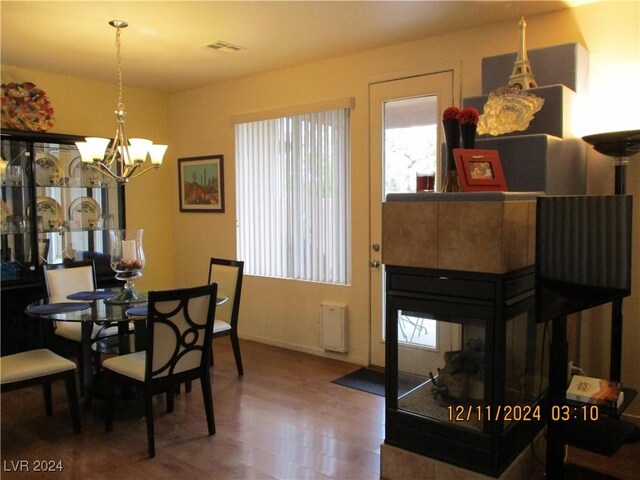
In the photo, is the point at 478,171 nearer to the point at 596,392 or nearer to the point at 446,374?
the point at 446,374

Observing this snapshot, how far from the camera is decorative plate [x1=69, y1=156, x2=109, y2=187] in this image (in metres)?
4.79

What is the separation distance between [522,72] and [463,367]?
5.54 feet

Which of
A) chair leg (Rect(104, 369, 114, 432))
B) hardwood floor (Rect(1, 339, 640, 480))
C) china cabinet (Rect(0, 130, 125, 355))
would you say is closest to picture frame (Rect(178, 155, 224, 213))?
china cabinet (Rect(0, 130, 125, 355))

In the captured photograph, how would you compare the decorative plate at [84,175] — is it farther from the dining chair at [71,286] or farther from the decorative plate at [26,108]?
the dining chair at [71,286]

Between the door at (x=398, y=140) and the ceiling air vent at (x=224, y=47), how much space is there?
111 cm

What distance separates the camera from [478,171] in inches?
93.0

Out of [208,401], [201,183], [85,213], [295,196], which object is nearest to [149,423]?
[208,401]

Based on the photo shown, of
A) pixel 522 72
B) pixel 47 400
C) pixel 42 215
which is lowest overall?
pixel 47 400

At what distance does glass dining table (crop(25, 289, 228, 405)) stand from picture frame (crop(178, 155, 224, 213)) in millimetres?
1856

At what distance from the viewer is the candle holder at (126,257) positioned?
3379mm

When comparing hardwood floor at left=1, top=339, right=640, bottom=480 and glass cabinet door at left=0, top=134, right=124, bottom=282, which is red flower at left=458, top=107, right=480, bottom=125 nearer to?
hardwood floor at left=1, top=339, right=640, bottom=480

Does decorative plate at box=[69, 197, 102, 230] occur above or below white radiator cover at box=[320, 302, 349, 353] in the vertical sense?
above

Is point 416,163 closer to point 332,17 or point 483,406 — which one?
point 332,17

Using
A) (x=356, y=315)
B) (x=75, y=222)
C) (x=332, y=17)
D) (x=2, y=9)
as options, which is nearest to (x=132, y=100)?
(x=75, y=222)
